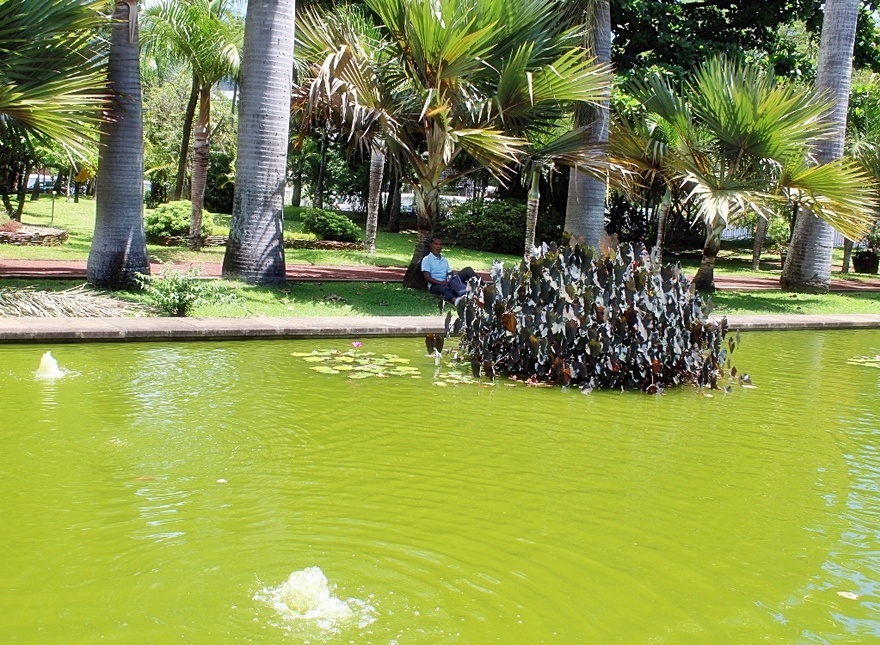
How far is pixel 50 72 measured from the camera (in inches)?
418

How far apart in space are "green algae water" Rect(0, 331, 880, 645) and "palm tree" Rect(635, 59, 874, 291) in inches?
307

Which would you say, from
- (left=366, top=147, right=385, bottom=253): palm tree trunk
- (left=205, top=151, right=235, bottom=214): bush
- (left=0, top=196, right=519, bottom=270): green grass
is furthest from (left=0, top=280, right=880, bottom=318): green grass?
(left=205, top=151, right=235, bottom=214): bush

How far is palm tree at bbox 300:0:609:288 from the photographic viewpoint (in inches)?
488

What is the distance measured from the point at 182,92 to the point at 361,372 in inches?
1416

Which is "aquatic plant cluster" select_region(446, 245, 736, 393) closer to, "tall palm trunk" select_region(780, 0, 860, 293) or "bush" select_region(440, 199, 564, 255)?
"tall palm trunk" select_region(780, 0, 860, 293)

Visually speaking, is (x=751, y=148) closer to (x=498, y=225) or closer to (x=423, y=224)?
(x=423, y=224)

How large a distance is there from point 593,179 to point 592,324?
305 inches

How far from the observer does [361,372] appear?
8625 mm

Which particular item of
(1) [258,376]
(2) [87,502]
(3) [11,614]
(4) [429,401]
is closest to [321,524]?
(2) [87,502]

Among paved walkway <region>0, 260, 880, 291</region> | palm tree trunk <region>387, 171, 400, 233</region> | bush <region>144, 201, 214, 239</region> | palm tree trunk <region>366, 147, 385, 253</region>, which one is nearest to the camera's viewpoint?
paved walkway <region>0, 260, 880, 291</region>

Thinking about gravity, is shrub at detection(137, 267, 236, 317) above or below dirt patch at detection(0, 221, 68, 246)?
below

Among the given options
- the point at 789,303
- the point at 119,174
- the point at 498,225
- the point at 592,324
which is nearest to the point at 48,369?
the point at 592,324

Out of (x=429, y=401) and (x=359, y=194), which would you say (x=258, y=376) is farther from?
(x=359, y=194)

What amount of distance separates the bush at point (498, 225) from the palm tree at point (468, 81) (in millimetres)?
11906
